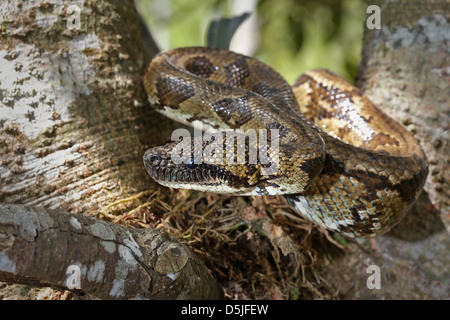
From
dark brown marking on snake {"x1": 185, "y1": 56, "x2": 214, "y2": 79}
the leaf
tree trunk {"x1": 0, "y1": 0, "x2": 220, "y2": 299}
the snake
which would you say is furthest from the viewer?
Result: the leaf

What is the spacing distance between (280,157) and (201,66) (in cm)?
135

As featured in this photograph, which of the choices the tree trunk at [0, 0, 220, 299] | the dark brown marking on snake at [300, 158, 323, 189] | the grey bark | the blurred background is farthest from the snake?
the blurred background

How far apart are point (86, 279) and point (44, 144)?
982mm

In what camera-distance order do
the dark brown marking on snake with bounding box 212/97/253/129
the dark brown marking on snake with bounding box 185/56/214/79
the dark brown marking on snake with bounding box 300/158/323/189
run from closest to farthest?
the dark brown marking on snake with bounding box 300/158/323/189 → the dark brown marking on snake with bounding box 212/97/253/129 → the dark brown marking on snake with bounding box 185/56/214/79

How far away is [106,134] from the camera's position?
2504mm

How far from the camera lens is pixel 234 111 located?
2.84 meters

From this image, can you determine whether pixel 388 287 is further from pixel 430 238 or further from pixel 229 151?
pixel 229 151

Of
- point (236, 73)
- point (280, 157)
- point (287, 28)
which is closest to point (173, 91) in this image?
point (236, 73)

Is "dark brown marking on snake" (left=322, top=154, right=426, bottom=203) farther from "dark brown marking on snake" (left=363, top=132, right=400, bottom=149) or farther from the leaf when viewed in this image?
the leaf

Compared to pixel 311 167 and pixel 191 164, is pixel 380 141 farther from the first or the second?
pixel 191 164

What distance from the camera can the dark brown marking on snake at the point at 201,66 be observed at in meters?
3.26

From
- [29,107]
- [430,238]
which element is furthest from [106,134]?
[430,238]

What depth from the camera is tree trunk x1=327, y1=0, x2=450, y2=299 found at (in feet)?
9.29

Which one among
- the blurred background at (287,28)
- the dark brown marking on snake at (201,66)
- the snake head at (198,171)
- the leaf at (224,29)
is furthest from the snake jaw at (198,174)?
the blurred background at (287,28)
